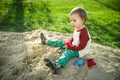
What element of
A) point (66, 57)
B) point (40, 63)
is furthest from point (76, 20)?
point (40, 63)

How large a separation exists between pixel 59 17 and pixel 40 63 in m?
4.48

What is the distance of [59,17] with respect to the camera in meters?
8.21

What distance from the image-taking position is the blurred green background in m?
6.68

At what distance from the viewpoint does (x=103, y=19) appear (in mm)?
8133

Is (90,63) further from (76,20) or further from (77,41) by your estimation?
(76,20)

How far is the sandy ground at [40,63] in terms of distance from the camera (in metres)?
3.65

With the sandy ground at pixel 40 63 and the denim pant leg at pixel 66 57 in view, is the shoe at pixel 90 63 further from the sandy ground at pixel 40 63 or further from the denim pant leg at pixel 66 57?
the denim pant leg at pixel 66 57

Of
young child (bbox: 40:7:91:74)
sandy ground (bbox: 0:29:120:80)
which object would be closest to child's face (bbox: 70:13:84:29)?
young child (bbox: 40:7:91:74)

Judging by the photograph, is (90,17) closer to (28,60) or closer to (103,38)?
(103,38)

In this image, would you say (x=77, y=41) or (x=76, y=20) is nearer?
(x=76, y=20)

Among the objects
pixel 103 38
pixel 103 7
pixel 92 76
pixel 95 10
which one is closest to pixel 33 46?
pixel 92 76

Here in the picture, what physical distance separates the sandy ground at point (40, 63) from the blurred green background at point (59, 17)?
1.42 metres

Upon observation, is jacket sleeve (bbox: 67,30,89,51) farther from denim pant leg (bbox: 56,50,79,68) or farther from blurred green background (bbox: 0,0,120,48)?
blurred green background (bbox: 0,0,120,48)

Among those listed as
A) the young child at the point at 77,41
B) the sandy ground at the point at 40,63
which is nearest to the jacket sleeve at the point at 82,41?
the young child at the point at 77,41
